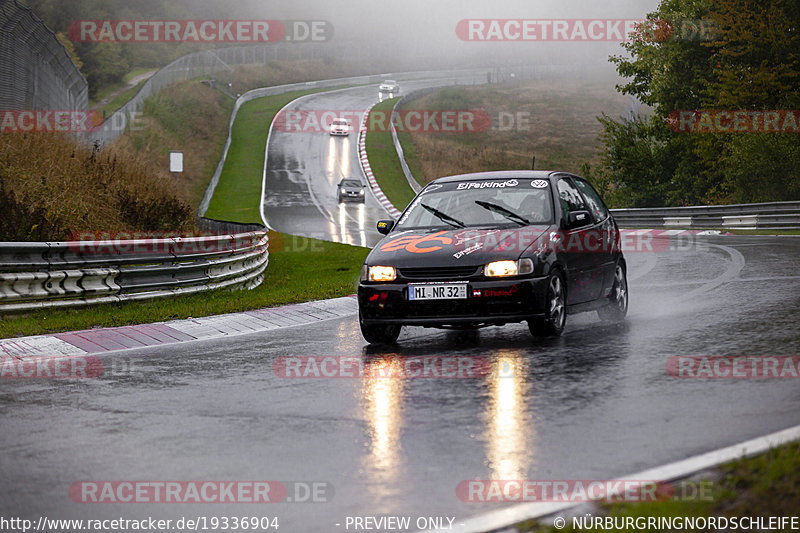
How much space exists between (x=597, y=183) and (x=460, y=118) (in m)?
27.0

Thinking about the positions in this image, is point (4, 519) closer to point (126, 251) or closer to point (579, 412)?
point (579, 412)

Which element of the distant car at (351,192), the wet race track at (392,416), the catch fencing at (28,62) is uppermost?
the catch fencing at (28,62)

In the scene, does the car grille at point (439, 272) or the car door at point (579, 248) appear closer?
the car grille at point (439, 272)

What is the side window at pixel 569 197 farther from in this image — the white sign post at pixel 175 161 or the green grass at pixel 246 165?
the green grass at pixel 246 165

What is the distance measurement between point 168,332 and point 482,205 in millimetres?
3926

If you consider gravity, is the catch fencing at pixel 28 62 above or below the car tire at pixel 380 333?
above

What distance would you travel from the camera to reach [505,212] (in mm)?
10312

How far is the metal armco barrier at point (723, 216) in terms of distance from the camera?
3098 centimetres

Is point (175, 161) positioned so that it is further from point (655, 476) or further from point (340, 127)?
point (655, 476)

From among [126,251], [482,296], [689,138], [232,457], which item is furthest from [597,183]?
[232,457]

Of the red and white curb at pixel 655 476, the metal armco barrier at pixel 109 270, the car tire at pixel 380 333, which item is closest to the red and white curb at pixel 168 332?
the metal armco barrier at pixel 109 270

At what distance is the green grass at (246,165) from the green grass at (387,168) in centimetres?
700

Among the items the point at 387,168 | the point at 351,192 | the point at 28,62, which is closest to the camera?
the point at 28,62

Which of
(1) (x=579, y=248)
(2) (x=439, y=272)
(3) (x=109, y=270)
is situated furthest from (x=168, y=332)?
(1) (x=579, y=248)
